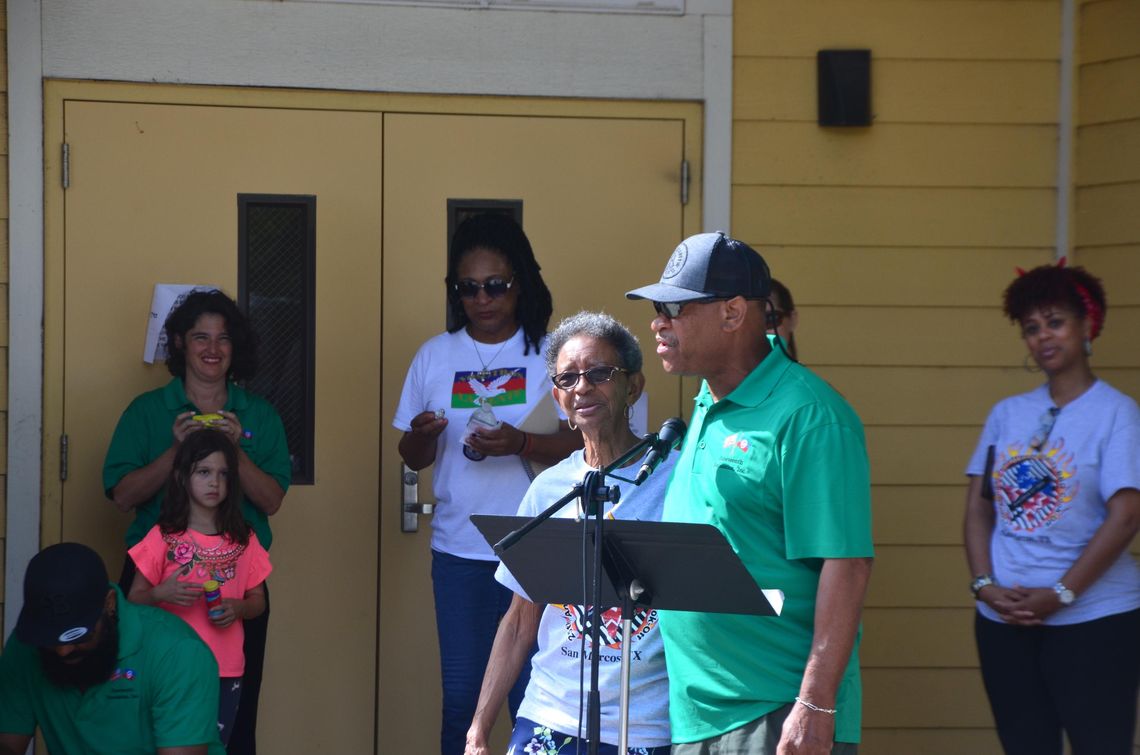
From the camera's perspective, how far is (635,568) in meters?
2.57

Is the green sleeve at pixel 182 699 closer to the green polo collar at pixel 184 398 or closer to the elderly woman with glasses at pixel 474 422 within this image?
the elderly woman with glasses at pixel 474 422

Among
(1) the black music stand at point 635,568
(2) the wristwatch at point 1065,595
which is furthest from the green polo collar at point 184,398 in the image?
(2) the wristwatch at point 1065,595

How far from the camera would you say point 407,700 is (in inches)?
190

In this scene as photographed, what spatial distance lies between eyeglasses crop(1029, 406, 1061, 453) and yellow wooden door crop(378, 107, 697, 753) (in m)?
1.37

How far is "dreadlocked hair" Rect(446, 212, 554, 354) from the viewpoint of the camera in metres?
4.35

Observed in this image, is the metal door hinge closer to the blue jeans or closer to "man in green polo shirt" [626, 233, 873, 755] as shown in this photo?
the blue jeans

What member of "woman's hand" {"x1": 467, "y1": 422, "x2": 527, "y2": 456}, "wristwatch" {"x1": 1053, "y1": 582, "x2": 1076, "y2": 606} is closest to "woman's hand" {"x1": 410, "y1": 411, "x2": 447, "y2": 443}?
"woman's hand" {"x1": 467, "y1": 422, "x2": 527, "y2": 456}

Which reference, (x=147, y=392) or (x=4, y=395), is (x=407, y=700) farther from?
(x=4, y=395)

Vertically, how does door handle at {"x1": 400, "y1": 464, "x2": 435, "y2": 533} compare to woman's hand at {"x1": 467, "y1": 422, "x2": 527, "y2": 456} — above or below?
below

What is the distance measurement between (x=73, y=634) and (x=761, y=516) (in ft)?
5.41

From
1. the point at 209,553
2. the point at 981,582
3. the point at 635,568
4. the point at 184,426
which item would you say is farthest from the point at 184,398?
the point at 981,582

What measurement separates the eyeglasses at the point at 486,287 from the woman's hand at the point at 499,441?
1.50 ft

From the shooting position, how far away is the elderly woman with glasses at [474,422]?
415 centimetres

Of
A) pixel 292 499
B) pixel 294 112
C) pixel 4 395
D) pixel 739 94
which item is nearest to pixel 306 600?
pixel 292 499
